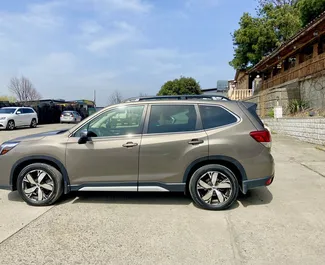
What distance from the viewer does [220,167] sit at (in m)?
4.16

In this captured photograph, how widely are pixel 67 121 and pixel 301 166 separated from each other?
23738mm

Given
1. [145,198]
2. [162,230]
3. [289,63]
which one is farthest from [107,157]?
[289,63]

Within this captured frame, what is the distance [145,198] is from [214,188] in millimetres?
1244

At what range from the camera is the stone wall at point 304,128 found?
9.78 meters

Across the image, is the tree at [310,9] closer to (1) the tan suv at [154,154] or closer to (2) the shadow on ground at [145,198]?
(2) the shadow on ground at [145,198]

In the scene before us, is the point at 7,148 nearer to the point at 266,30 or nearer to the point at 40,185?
the point at 40,185

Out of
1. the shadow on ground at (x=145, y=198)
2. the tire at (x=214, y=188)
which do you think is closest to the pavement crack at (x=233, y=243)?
the tire at (x=214, y=188)

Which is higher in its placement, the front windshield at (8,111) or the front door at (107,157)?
the front windshield at (8,111)

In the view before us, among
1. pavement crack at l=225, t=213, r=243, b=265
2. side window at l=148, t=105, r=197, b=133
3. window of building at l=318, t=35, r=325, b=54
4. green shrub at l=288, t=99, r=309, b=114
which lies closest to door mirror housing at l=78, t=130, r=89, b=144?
side window at l=148, t=105, r=197, b=133

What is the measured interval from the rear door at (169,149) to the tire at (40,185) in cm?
135

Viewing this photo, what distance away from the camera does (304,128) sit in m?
11.0

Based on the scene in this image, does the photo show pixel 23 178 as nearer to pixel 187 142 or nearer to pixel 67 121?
pixel 187 142

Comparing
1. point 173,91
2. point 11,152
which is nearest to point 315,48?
point 11,152

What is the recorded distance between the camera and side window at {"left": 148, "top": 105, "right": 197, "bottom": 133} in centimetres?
427
